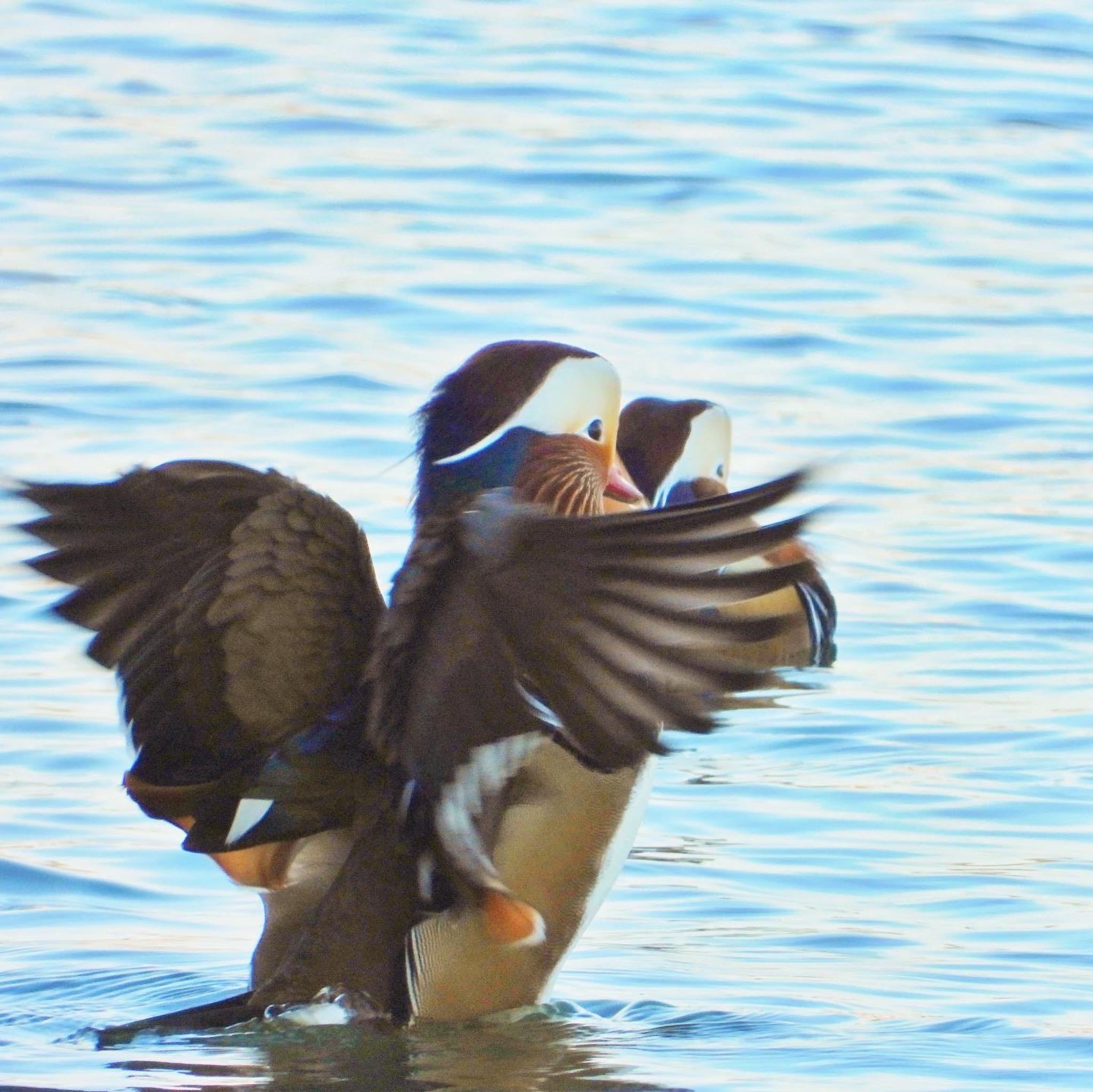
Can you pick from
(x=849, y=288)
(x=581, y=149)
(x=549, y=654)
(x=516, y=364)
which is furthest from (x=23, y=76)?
(x=549, y=654)

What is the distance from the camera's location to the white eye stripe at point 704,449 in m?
8.72

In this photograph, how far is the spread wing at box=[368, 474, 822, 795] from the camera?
393 cm

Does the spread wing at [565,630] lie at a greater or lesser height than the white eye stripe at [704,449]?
greater

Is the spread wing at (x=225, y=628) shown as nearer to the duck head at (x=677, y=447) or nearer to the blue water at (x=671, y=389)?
the blue water at (x=671, y=389)

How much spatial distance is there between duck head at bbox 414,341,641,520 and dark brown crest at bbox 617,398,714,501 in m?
3.37

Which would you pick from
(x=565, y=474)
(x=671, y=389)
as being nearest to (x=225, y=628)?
(x=565, y=474)

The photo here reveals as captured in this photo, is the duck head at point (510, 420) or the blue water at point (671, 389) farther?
the blue water at point (671, 389)

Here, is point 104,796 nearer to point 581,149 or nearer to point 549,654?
point 549,654

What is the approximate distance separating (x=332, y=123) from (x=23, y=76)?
1.95 metres

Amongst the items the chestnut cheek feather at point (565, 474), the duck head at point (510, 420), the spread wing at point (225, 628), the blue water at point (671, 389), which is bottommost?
the blue water at point (671, 389)

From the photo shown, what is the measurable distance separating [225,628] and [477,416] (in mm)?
673

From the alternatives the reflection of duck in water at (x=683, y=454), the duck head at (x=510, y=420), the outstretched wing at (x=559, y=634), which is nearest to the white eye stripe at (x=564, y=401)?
the duck head at (x=510, y=420)

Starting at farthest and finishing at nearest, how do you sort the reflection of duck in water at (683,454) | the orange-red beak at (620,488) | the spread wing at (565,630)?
the reflection of duck in water at (683,454) < the orange-red beak at (620,488) < the spread wing at (565,630)

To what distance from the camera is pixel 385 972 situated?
4.93m
